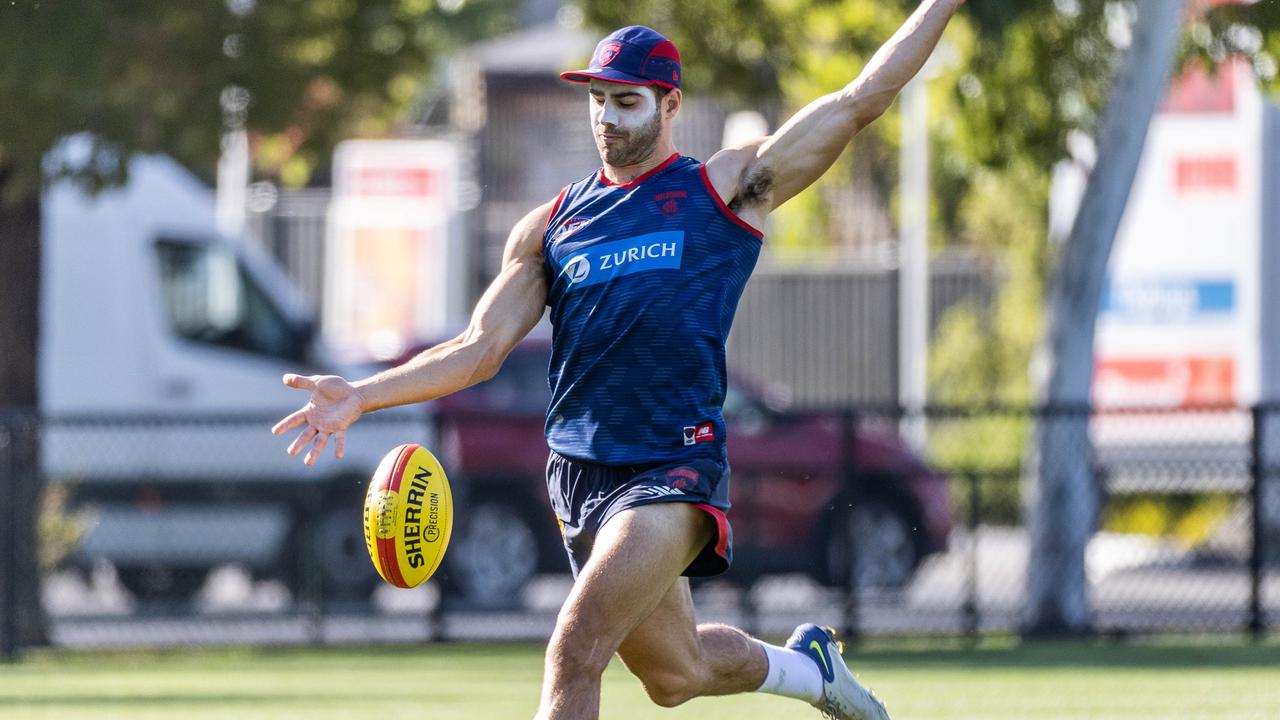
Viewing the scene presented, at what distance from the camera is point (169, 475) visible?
14703 mm

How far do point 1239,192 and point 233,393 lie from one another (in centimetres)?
1083

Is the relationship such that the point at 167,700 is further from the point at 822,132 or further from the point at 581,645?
the point at 822,132

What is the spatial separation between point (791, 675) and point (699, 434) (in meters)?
1.06

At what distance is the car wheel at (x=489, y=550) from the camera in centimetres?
1472

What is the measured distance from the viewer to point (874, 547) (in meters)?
14.1

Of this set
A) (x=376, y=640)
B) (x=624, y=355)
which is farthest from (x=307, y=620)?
(x=624, y=355)

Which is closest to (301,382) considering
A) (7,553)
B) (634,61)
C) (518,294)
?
(518,294)

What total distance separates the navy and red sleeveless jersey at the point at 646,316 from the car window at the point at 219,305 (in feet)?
35.3

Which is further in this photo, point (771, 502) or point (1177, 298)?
point (1177, 298)

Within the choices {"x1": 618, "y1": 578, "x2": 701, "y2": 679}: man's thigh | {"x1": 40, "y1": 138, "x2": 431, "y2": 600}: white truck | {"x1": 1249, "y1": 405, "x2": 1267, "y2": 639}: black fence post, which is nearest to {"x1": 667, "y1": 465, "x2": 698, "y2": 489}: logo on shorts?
{"x1": 618, "y1": 578, "x2": 701, "y2": 679}: man's thigh

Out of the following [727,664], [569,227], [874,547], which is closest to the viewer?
[569,227]

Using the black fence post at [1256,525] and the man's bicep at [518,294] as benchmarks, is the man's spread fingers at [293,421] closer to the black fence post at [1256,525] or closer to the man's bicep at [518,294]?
the man's bicep at [518,294]

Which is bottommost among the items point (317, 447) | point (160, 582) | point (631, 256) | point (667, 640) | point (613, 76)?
point (160, 582)

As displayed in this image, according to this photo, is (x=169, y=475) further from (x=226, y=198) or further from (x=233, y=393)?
(x=226, y=198)
